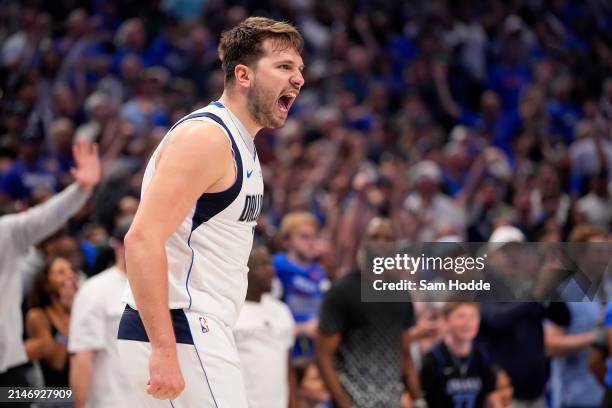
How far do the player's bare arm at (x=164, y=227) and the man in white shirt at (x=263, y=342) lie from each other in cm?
312

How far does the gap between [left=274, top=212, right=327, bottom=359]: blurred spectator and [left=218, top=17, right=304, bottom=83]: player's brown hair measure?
4531mm

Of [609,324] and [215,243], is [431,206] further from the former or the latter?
[215,243]

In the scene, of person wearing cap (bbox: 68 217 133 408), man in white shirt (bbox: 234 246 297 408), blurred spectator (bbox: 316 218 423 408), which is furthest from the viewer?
blurred spectator (bbox: 316 218 423 408)

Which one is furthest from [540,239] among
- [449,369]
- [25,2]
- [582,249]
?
[25,2]

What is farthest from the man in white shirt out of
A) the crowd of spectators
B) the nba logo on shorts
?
the nba logo on shorts

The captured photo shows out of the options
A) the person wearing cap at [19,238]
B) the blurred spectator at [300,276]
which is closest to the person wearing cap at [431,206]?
the blurred spectator at [300,276]

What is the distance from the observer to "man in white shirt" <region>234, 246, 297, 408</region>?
6.65 metres

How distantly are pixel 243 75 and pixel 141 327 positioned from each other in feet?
3.26

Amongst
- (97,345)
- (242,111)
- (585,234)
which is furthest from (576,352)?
(242,111)

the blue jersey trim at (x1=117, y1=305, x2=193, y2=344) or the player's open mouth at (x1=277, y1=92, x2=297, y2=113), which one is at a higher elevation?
the player's open mouth at (x1=277, y1=92, x2=297, y2=113)

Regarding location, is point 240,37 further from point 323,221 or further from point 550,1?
point 550,1

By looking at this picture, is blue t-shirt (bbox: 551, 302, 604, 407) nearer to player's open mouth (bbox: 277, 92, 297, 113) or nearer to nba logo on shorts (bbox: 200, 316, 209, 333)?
player's open mouth (bbox: 277, 92, 297, 113)

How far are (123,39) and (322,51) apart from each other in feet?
9.55

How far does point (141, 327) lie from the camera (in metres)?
3.73
